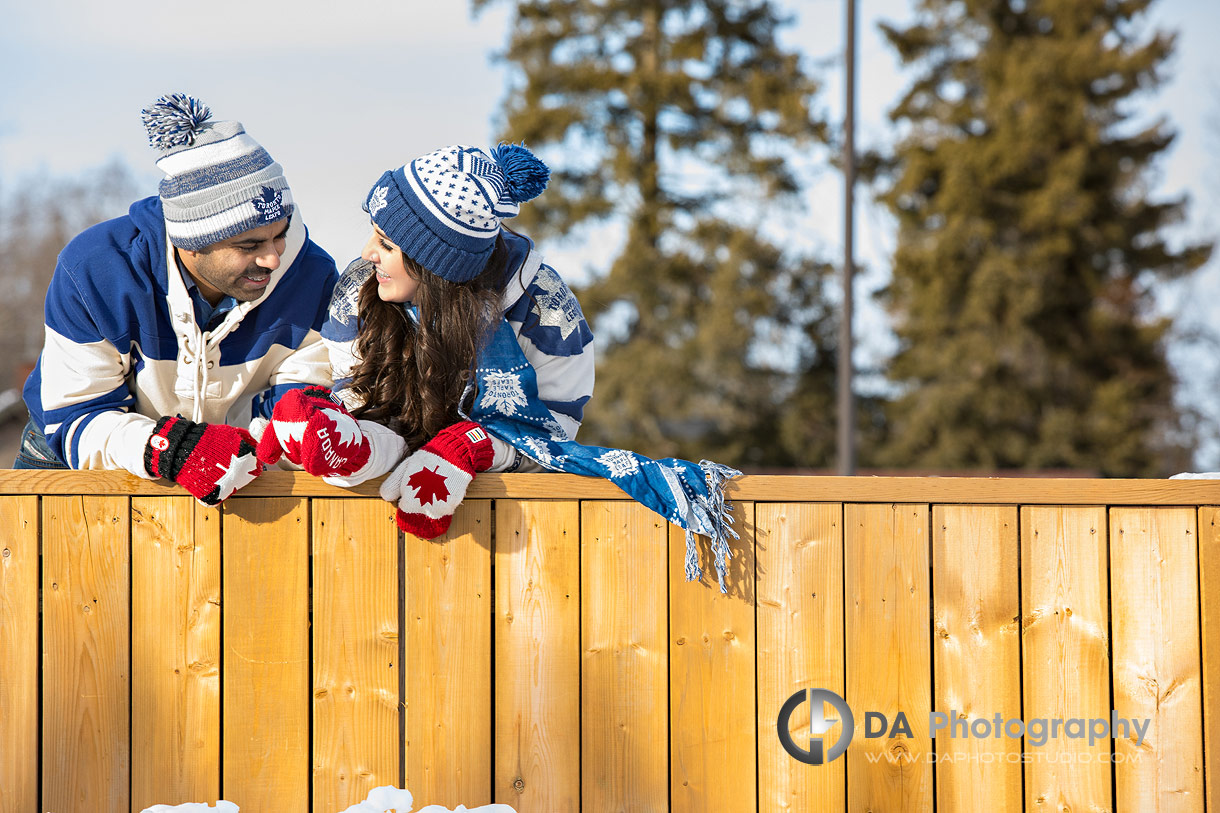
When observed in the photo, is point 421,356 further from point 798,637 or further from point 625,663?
point 798,637

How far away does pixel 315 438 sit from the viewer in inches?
81.3

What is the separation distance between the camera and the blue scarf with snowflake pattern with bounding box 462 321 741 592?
2262 millimetres

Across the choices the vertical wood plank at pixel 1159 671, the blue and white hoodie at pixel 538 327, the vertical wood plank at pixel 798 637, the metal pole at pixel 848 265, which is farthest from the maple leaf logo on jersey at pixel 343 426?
the metal pole at pixel 848 265

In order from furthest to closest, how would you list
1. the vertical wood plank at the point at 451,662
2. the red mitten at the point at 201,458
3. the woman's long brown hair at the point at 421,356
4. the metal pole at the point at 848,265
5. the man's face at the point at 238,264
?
the metal pole at the point at 848,265
the man's face at the point at 238,264
the woman's long brown hair at the point at 421,356
the vertical wood plank at the point at 451,662
the red mitten at the point at 201,458

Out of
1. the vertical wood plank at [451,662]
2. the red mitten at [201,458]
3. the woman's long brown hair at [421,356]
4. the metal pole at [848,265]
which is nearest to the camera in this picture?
the red mitten at [201,458]

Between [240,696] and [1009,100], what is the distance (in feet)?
60.5

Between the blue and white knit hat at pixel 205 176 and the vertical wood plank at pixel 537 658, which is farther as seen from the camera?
the blue and white knit hat at pixel 205 176

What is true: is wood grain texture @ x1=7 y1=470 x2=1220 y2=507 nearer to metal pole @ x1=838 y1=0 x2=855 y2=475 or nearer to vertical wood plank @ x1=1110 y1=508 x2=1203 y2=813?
vertical wood plank @ x1=1110 y1=508 x2=1203 y2=813

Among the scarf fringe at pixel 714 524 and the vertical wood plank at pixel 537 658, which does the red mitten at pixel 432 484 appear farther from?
the scarf fringe at pixel 714 524

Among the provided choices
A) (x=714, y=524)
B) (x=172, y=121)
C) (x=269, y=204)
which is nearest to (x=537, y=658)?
(x=714, y=524)

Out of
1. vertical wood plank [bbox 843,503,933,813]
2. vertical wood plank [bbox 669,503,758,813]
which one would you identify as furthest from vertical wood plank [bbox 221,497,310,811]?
vertical wood plank [bbox 843,503,933,813]

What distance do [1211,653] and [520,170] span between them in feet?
6.24

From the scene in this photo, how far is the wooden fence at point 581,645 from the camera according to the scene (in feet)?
7.45

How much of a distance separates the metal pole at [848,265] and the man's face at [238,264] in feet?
27.3
